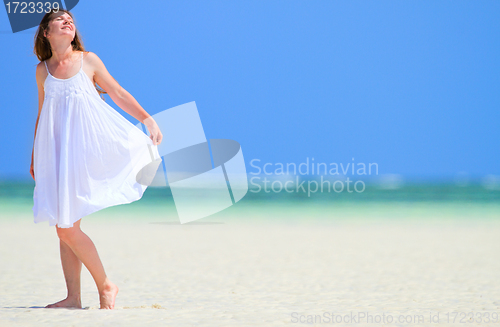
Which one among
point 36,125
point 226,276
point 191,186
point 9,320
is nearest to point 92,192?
point 36,125

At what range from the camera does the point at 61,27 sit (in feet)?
7.46

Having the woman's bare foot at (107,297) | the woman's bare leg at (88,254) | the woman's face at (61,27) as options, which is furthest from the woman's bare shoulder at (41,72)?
the woman's bare foot at (107,297)

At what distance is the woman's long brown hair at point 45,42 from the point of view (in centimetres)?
231

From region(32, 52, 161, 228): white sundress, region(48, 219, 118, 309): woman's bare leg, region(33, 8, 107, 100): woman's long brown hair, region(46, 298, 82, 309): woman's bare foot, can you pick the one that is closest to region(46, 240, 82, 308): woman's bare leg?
region(46, 298, 82, 309): woman's bare foot

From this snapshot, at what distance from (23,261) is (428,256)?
12.8 feet

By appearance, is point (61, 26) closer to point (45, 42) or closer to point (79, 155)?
point (45, 42)

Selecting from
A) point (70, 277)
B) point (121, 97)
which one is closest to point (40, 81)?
point (121, 97)

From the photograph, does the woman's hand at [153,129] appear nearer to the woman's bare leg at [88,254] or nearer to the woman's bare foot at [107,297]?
the woman's bare leg at [88,254]

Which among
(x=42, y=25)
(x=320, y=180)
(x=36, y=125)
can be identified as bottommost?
(x=320, y=180)

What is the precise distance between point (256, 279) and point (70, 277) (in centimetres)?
162

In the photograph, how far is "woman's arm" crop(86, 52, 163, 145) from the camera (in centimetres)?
237

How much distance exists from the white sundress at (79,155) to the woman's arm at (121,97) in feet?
0.24

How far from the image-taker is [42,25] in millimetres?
2314

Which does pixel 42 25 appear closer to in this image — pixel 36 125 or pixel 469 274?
pixel 36 125
